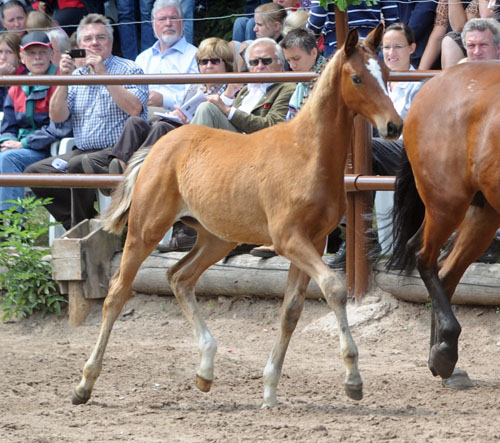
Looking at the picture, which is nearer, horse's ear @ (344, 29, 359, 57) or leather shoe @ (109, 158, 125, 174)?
horse's ear @ (344, 29, 359, 57)

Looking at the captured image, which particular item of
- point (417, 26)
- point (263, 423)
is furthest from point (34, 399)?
point (417, 26)

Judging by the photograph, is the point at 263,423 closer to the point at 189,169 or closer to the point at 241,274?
the point at 189,169

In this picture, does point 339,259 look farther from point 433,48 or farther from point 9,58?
point 9,58

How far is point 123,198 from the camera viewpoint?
501 cm

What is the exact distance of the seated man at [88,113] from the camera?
7.02 metres

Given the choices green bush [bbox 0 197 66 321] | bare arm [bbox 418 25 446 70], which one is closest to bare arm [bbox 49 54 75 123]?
green bush [bbox 0 197 66 321]

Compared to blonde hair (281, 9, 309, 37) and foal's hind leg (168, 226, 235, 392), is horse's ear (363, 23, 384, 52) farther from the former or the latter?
blonde hair (281, 9, 309, 37)

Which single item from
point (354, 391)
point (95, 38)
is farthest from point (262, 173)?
point (95, 38)

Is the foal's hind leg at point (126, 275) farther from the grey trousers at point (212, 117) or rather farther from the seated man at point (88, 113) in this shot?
the seated man at point (88, 113)

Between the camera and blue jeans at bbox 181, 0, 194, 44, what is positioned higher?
the camera

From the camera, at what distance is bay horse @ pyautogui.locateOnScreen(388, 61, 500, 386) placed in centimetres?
464

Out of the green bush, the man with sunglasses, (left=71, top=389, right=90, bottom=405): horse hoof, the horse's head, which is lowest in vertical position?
the green bush

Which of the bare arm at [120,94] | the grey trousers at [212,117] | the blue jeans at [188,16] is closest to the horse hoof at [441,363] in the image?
the grey trousers at [212,117]

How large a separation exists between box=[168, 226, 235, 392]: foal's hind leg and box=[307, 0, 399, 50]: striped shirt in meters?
2.68
